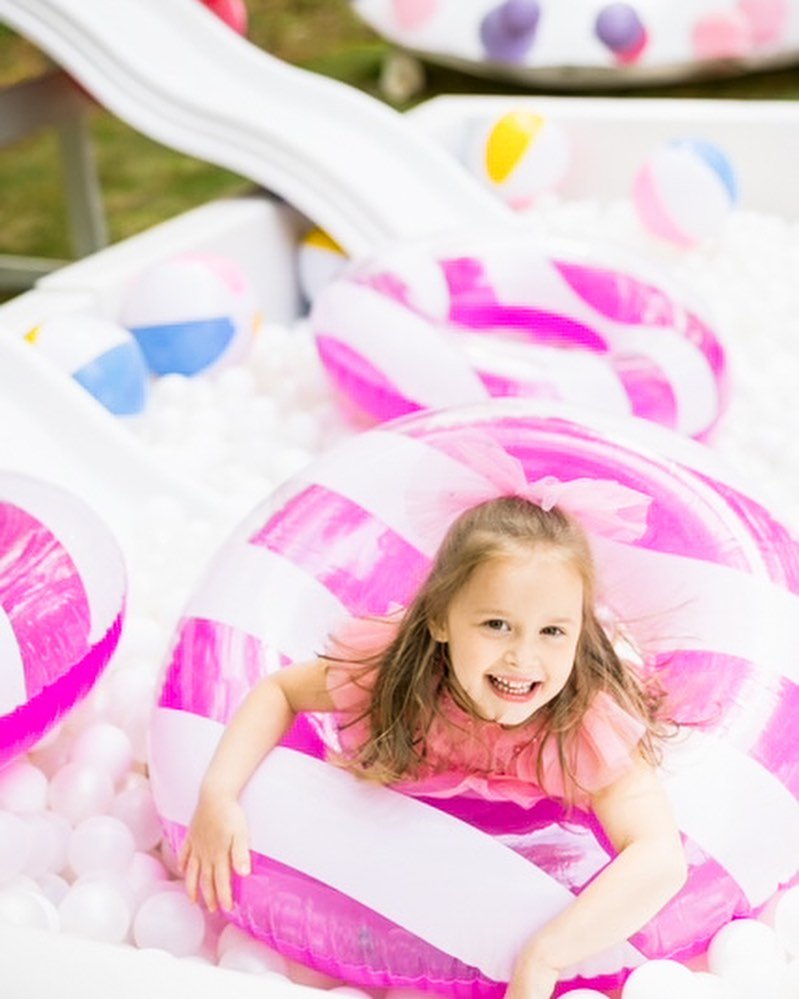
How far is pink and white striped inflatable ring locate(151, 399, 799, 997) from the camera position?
115 centimetres

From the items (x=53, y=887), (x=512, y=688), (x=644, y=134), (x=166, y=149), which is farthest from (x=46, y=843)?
(x=166, y=149)

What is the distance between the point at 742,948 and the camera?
3.79ft

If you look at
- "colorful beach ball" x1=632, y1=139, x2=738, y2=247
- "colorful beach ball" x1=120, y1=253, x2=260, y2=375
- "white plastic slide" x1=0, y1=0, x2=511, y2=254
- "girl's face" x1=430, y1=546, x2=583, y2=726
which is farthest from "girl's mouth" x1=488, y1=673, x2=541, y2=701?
"colorful beach ball" x1=632, y1=139, x2=738, y2=247

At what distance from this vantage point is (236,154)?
2.82 metres

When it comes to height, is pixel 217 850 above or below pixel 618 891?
below

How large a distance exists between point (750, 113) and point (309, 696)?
2321 mm

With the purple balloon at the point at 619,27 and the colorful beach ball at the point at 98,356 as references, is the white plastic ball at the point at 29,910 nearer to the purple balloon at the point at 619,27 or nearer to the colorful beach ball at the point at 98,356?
the colorful beach ball at the point at 98,356

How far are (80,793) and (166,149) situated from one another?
10.4 ft

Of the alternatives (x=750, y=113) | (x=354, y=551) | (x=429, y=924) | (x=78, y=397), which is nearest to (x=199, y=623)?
(x=354, y=551)

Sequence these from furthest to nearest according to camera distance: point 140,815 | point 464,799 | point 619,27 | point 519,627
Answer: point 619,27, point 140,815, point 464,799, point 519,627

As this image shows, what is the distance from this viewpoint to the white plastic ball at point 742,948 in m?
1.15

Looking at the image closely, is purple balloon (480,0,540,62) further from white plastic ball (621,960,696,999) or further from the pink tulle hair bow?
white plastic ball (621,960,696,999)

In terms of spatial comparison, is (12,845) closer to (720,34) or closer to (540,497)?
(540,497)

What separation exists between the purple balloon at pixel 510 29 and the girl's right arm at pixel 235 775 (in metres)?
3.28
